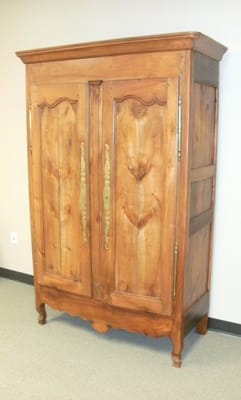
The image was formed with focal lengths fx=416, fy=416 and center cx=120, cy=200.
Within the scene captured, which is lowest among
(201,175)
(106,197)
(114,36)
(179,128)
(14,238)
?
(14,238)

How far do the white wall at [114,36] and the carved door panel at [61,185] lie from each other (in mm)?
769

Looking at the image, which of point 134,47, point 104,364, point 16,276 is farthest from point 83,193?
point 16,276

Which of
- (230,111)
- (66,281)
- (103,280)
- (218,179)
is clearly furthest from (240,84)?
(66,281)

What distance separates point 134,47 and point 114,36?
0.81 metres

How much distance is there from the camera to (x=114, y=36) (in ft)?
9.46

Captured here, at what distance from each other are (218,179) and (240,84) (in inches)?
23.3

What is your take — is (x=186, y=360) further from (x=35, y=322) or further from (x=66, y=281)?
(x=35, y=322)

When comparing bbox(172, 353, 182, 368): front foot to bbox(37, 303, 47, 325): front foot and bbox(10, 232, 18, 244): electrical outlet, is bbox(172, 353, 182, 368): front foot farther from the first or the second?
bbox(10, 232, 18, 244): electrical outlet

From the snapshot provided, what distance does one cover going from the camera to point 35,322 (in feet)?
9.55

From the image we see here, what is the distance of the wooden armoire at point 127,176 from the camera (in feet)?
7.11

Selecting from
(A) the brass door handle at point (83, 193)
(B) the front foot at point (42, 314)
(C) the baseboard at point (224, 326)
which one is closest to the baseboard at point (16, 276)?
(B) the front foot at point (42, 314)

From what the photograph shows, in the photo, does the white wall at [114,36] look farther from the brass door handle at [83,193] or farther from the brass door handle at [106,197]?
the brass door handle at [83,193]

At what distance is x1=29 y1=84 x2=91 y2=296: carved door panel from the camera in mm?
2449

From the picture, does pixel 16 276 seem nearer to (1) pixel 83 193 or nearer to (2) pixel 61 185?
(2) pixel 61 185
